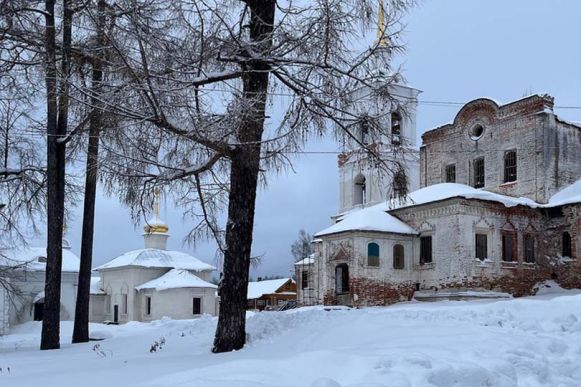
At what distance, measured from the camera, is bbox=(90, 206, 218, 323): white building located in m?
43.5

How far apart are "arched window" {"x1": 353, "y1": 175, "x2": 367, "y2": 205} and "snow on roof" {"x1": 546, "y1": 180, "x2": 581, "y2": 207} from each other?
13.1m

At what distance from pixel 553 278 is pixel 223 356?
25.6 meters

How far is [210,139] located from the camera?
988 centimetres

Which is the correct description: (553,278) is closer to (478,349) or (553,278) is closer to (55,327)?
(55,327)

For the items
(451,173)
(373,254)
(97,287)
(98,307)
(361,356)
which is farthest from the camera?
(97,287)

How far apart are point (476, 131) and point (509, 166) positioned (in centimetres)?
295

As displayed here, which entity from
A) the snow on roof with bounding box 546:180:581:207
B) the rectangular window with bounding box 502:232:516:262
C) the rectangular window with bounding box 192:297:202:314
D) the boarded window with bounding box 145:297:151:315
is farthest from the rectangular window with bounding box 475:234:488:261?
the boarded window with bounding box 145:297:151:315

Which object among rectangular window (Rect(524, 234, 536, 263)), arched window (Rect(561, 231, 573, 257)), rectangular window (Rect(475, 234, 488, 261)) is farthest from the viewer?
rectangular window (Rect(524, 234, 536, 263))

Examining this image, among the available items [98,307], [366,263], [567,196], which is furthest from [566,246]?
[98,307]

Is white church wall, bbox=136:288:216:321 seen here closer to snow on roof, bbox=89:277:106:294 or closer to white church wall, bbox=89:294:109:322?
white church wall, bbox=89:294:109:322

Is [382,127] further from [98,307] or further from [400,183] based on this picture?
[98,307]

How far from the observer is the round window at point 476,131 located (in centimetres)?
3547

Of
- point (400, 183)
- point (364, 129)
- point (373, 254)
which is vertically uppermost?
point (364, 129)

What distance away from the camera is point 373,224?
31.6 m
